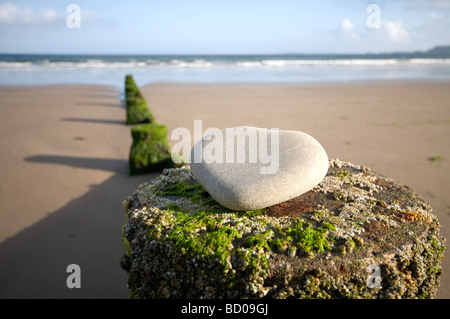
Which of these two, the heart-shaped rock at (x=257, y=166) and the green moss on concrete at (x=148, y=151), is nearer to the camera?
the heart-shaped rock at (x=257, y=166)

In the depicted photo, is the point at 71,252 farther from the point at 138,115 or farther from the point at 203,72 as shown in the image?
the point at 203,72

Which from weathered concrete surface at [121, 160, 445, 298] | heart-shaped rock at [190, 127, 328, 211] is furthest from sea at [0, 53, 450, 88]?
weathered concrete surface at [121, 160, 445, 298]

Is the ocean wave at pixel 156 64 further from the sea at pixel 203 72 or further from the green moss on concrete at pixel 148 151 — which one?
the green moss on concrete at pixel 148 151

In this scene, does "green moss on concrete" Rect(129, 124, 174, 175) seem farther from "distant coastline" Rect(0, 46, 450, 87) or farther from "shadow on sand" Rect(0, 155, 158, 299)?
"distant coastline" Rect(0, 46, 450, 87)

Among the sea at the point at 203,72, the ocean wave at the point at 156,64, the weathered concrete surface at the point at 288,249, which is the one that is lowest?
the weathered concrete surface at the point at 288,249

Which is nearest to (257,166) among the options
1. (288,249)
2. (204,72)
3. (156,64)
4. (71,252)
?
(288,249)

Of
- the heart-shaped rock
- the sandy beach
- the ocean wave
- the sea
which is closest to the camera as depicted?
the heart-shaped rock

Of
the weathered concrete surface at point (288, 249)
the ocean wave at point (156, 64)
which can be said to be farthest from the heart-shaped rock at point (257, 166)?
the ocean wave at point (156, 64)
